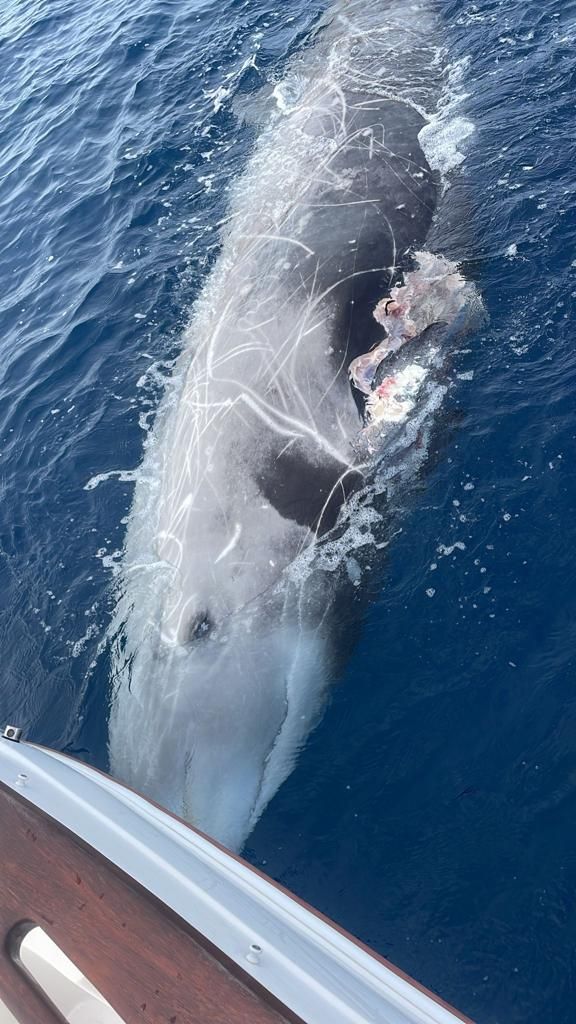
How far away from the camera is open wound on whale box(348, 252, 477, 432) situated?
31.8 feet

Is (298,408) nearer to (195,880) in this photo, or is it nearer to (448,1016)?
(195,880)

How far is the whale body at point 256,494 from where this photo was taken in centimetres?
801

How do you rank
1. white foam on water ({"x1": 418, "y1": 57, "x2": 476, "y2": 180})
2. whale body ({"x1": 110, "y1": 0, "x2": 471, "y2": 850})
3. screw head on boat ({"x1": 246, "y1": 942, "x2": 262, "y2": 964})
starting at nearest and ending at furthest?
screw head on boat ({"x1": 246, "y1": 942, "x2": 262, "y2": 964}) < whale body ({"x1": 110, "y1": 0, "x2": 471, "y2": 850}) < white foam on water ({"x1": 418, "y1": 57, "x2": 476, "y2": 180})

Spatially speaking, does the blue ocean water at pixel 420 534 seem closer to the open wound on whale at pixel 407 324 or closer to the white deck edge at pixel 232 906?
the open wound on whale at pixel 407 324

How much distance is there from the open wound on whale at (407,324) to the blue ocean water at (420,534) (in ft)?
1.62

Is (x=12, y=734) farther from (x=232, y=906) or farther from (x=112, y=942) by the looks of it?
(x=232, y=906)

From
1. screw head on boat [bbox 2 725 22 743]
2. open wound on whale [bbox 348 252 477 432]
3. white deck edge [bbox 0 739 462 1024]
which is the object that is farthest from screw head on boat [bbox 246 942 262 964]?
open wound on whale [bbox 348 252 477 432]

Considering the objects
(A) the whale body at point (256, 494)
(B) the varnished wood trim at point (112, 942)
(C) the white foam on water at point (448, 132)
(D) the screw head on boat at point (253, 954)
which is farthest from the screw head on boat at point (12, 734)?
(C) the white foam on water at point (448, 132)

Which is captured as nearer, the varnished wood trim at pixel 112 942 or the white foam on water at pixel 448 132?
the varnished wood trim at pixel 112 942

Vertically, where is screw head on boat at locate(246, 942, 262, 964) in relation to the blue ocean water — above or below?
above

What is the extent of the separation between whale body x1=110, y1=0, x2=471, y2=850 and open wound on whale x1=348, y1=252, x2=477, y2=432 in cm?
14

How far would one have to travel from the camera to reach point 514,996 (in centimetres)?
617

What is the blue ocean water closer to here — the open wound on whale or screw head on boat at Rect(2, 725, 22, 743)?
the open wound on whale

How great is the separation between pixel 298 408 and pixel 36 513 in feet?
14.8
